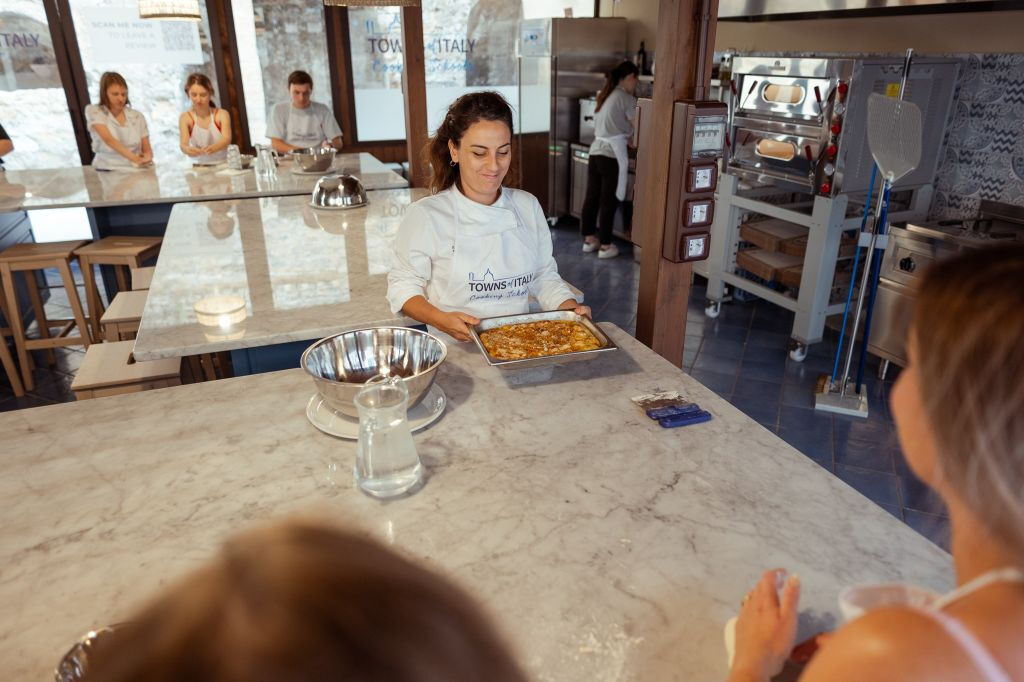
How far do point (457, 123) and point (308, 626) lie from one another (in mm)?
1924

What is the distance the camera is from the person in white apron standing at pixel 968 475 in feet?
1.92

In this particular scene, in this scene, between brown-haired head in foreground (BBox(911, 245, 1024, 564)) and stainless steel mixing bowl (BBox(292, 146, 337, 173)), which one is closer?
brown-haired head in foreground (BBox(911, 245, 1024, 564))

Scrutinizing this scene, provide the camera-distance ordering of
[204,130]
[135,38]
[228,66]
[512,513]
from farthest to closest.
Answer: [228,66], [135,38], [204,130], [512,513]

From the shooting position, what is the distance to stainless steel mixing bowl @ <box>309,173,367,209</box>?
3.78 meters

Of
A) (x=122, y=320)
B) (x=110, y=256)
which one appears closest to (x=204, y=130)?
(x=110, y=256)

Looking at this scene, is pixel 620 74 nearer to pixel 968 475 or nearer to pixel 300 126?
pixel 300 126

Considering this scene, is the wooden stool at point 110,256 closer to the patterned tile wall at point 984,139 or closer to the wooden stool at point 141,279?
the wooden stool at point 141,279

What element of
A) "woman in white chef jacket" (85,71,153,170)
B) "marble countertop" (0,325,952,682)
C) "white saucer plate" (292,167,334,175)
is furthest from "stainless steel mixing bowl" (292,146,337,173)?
"marble countertop" (0,325,952,682)

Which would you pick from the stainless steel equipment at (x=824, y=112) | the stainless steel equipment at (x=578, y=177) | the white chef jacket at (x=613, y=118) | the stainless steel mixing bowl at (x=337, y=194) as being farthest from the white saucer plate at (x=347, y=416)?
the stainless steel equipment at (x=578, y=177)

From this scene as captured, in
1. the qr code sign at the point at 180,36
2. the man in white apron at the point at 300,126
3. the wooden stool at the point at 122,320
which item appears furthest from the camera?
the qr code sign at the point at 180,36

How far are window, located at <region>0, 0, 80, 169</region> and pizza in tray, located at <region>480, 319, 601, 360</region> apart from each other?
6.25m

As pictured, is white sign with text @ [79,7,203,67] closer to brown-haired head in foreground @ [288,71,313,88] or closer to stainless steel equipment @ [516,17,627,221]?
brown-haired head in foreground @ [288,71,313,88]

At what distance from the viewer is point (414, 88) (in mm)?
4363

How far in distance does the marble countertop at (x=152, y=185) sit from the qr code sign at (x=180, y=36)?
2.12 metres
